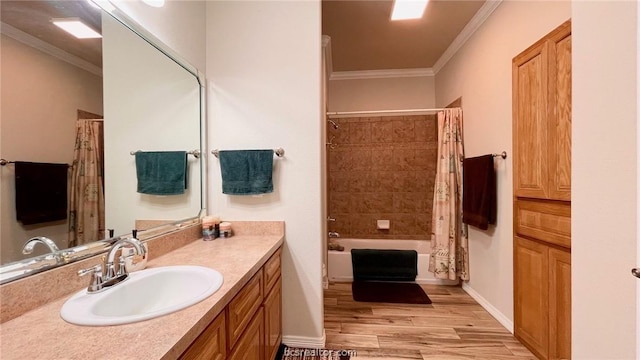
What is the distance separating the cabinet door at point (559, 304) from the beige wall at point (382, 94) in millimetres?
2569

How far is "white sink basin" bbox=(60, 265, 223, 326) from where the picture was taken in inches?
28.5

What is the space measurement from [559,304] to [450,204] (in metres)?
1.26

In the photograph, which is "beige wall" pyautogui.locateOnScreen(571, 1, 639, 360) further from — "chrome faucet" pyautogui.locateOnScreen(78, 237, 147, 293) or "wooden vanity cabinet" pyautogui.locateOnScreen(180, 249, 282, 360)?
"chrome faucet" pyautogui.locateOnScreen(78, 237, 147, 293)

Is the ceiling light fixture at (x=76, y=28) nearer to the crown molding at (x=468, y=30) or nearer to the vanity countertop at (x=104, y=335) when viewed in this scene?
the vanity countertop at (x=104, y=335)

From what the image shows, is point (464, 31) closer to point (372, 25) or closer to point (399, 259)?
point (372, 25)

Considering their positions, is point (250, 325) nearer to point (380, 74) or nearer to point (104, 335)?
point (104, 335)

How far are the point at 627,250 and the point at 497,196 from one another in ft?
4.18

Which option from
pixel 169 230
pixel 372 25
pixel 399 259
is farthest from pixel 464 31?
pixel 169 230

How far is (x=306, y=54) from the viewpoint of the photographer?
175 cm

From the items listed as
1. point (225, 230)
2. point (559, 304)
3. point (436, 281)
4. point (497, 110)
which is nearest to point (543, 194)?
point (559, 304)

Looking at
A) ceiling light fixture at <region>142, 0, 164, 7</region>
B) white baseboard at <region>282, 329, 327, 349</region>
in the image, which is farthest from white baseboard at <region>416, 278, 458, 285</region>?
ceiling light fixture at <region>142, 0, 164, 7</region>

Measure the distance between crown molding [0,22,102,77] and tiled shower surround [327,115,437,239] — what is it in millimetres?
2720

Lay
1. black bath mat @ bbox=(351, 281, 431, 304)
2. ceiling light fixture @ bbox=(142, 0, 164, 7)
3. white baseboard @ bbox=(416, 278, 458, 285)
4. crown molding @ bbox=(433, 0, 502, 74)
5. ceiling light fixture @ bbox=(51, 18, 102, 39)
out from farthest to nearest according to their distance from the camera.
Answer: white baseboard @ bbox=(416, 278, 458, 285)
black bath mat @ bbox=(351, 281, 431, 304)
crown molding @ bbox=(433, 0, 502, 74)
ceiling light fixture @ bbox=(142, 0, 164, 7)
ceiling light fixture @ bbox=(51, 18, 102, 39)

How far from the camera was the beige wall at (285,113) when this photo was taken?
1.76 metres
